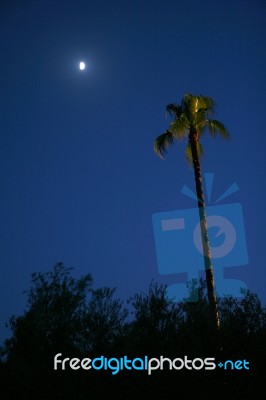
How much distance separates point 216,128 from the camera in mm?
17938

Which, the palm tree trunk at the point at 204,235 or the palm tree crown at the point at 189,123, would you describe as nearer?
the palm tree trunk at the point at 204,235

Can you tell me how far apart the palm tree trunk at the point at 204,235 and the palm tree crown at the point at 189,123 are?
1.82ft

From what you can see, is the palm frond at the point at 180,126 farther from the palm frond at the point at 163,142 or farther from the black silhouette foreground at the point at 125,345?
the black silhouette foreground at the point at 125,345

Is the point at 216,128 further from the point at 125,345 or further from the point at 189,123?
the point at 125,345

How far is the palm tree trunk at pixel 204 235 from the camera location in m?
13.9

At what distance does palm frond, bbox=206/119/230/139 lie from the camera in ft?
58.8

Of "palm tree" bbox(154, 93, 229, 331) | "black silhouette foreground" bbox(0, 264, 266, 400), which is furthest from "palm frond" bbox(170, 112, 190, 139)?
"black silhouette foreground" bbox(0, 264, 266, 400)

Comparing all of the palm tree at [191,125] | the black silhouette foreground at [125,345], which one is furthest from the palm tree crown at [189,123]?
the black silhouette foreground at [125,345]

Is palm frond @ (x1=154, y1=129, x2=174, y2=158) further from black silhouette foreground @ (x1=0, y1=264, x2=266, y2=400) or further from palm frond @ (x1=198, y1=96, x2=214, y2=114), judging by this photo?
black silhouette foreground @ (x1=0, y1=264, x2=266, y2=400)

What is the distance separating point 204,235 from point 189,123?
555cm

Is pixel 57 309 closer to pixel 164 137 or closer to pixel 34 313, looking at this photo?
pixel 34 313

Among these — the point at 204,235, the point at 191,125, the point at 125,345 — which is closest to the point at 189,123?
the point at 191,125

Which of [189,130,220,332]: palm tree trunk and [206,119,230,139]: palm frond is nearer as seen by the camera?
[189,130,220,332]: palm tree trunk

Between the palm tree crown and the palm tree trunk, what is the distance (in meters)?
0.56
